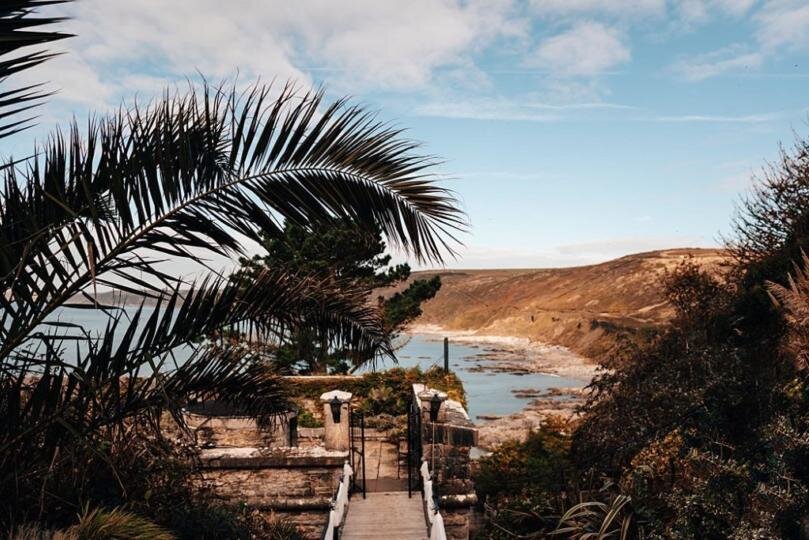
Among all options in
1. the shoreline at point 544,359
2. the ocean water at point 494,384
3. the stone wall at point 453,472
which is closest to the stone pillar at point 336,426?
the stone wall at point 453,472

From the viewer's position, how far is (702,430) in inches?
350

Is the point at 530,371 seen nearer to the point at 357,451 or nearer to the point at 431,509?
the point at 357,451

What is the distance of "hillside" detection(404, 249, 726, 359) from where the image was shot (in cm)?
7188

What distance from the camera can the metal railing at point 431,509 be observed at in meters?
8.20

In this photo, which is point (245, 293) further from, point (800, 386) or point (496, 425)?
point (496, 425)

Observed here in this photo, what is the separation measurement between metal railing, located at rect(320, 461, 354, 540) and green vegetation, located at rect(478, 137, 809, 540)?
98.1 inches

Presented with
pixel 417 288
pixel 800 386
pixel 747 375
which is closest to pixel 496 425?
pixel 417 288

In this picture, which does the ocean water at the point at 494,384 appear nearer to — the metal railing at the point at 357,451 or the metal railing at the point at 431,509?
the metal railing at the point at 357,451

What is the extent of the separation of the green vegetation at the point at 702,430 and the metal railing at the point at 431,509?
1295 mm

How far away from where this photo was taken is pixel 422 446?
11.9 meters

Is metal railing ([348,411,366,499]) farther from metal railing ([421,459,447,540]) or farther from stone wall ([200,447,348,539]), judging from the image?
metal railing ([421,459,447,540])

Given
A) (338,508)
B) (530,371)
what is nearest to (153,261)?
(338,508)

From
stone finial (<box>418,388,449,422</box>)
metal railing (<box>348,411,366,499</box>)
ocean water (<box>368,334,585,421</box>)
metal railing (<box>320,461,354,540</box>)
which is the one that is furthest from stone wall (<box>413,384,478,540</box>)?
ocean water (<box>368,334,585,421</box>)

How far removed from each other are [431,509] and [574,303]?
90.6m
